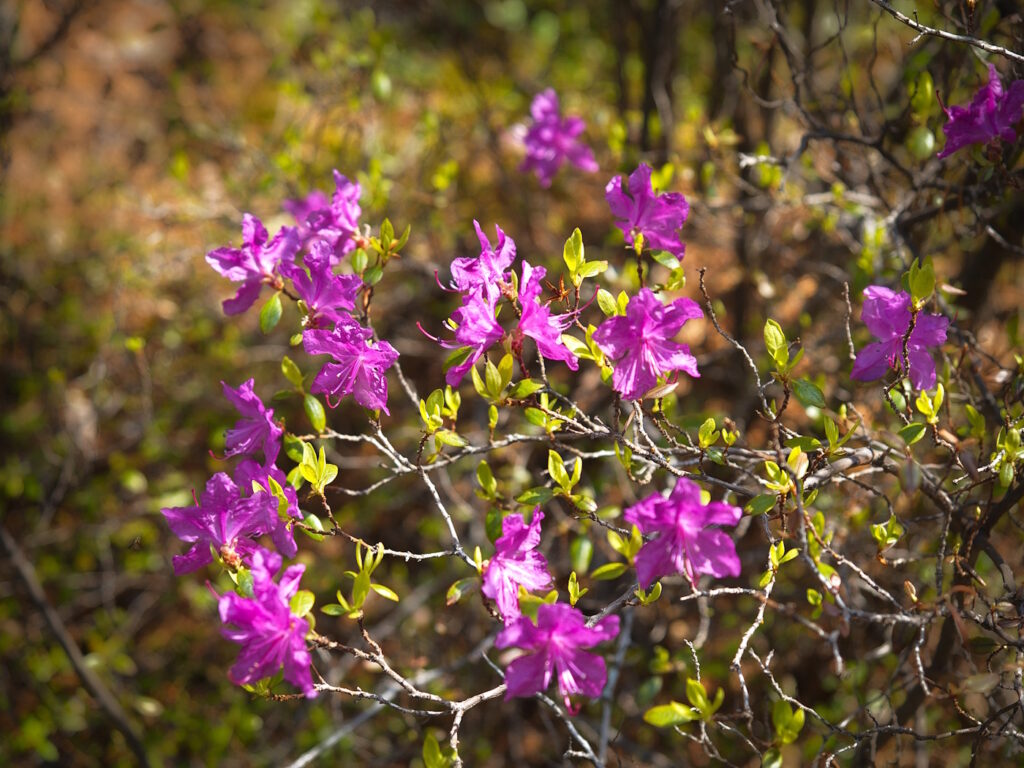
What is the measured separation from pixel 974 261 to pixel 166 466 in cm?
292

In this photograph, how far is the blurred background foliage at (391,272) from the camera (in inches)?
88.9

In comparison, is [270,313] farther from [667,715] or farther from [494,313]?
[667,715]

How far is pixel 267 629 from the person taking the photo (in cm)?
119

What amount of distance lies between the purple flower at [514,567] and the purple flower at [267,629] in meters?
0.28

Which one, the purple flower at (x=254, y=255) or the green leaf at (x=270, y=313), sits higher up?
the purple flower at (x=254, y=255)

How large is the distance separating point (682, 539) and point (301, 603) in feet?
1.83

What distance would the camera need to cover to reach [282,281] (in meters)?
1.59

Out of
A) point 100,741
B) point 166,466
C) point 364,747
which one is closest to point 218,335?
point 166,466

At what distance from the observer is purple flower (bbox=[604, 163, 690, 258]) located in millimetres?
1458

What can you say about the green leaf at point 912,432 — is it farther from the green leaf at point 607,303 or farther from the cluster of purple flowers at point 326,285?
the cluster of purple flowers at point 326,285

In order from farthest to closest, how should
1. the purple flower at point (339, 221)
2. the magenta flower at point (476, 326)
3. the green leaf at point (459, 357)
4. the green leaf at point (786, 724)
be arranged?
1. the purple flower at point (339, 221)
2. the green leaf at point (786, 724)
3. the green leaf at point (459, 357)
4. the magenta flower at point (476, 326)

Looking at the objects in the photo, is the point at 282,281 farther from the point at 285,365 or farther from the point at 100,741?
the point at 100,741

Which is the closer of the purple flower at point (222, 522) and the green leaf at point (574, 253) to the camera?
the purple flower at point (222, 522)

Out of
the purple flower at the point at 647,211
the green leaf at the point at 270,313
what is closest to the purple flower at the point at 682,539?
the purple flower at the point at 647,211
